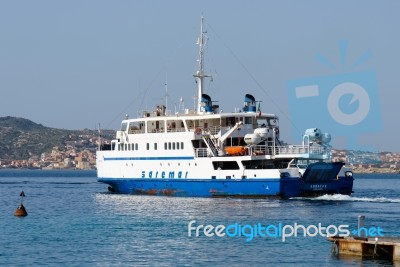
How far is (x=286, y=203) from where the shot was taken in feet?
179

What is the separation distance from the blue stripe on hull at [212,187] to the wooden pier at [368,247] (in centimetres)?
2288

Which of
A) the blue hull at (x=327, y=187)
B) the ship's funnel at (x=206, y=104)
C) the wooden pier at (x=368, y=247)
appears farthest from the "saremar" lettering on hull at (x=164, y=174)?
the wooden pier at (x=368, y=247)

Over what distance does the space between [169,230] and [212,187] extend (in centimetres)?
1753

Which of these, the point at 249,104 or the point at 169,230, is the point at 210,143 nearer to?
the point at 249,104

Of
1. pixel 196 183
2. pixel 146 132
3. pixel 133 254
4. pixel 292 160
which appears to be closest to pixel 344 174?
pixel 292 160

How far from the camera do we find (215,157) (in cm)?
5978

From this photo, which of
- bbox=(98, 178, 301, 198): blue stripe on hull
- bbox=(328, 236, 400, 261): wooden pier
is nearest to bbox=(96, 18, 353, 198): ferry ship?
bbox=(98, 178, 301, 198): blue stripe on hull

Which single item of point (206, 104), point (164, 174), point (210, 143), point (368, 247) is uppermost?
point (206, 104)

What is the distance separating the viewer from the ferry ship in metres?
57.3

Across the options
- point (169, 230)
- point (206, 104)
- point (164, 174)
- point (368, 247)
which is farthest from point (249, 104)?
point (368, 247)

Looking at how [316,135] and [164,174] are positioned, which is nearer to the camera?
[316,135]

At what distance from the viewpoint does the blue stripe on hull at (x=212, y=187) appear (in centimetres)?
5659

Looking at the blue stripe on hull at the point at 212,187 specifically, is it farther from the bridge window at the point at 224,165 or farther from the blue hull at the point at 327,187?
the bridge window at the point at 224,165

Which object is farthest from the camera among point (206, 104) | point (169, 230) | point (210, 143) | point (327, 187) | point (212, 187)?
point (206, 104)
